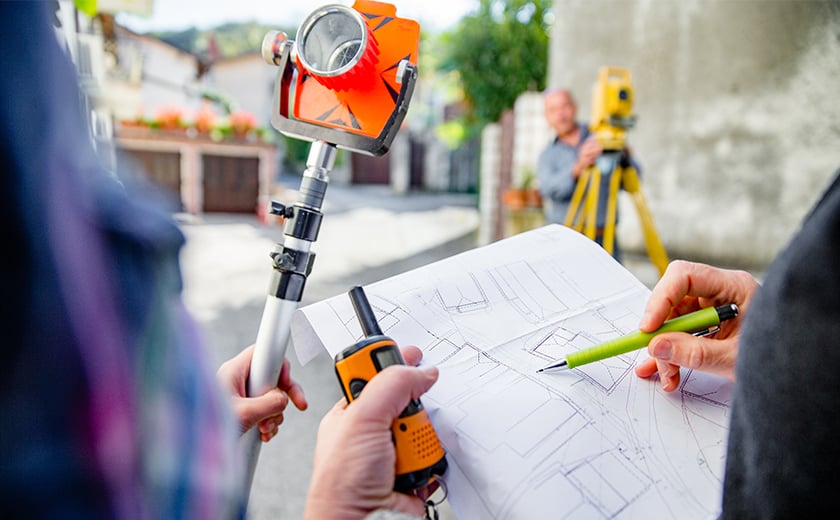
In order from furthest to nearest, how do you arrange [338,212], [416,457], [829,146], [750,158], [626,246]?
1. [338,212]
2. [626,246]
3. [750,158]
4. [829,146]
5. [416,457]

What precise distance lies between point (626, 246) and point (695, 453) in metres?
4.74

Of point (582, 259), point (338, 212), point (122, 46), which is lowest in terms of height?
point (338, 212)

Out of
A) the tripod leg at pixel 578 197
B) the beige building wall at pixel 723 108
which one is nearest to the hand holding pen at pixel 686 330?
the tripod leg at pixel 578 197

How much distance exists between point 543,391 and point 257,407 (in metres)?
0.35

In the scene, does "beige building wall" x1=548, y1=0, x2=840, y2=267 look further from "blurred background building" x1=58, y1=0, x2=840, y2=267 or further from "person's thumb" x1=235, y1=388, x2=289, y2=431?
"person's thumb" x1=235, y1=388, x2=289, y2=431

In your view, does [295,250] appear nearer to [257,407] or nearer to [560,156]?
[257,407]

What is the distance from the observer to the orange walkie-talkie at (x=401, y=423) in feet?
1.93

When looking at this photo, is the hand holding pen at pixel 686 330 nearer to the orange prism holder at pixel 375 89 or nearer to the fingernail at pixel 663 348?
the fingernail at pixel 663 348

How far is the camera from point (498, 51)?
11250 mm

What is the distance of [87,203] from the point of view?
1.40ft

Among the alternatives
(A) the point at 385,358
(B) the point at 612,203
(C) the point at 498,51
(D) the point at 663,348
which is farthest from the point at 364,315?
(C) the point at 498,51

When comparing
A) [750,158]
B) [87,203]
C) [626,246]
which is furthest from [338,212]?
Answer: [87,203]

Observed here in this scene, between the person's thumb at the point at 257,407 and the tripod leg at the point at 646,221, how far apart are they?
222cm

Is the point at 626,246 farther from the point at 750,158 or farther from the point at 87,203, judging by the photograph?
the point at 87,203
